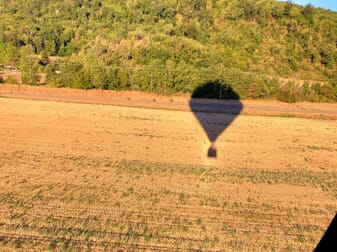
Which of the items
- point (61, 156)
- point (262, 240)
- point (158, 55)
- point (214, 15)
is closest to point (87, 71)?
point (158, 55)

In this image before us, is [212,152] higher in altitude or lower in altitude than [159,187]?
lower

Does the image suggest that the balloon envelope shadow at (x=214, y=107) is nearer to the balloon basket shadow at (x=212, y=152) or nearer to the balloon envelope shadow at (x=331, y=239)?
the balloon basket shadow at (x=212, y=152)

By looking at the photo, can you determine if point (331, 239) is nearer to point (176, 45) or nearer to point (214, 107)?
point (214, 107)

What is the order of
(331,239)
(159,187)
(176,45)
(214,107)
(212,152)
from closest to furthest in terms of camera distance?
(331,239) → (159,187) → (212,152) → (214,107) → (176,45)

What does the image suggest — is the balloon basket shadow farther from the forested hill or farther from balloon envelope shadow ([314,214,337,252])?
the forested hill

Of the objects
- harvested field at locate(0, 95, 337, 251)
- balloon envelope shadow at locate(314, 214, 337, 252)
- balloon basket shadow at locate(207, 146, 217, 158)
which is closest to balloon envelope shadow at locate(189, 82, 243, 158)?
balloon basket shadow at locate(207, 146, 217, 158)

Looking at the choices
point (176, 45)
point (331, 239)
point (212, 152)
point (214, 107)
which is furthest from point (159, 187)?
point (176, 45)
